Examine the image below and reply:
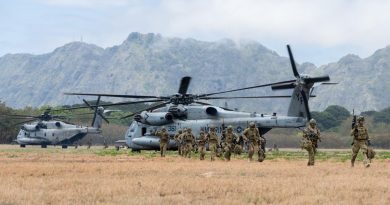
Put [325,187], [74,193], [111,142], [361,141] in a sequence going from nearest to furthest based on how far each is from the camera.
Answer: [74,193]
[325,187]
[361,141]
[111,142]

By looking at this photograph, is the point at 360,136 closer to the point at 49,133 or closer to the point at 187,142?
the point at 187,142

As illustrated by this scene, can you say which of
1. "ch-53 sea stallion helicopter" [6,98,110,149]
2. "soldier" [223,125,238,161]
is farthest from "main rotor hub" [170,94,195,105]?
"ch-53 sea stallion helicopter" [6,98,110,149]

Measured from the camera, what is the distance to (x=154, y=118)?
153 ft

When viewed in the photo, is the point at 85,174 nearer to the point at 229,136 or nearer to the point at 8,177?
the point at 8,177

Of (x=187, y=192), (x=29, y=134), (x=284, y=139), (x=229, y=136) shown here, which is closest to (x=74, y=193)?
(x=187, y=192)

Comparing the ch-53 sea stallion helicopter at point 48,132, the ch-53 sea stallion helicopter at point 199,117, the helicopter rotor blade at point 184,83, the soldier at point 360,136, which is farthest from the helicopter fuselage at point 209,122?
the ch-53 sea stallion helicopter at point 48,132

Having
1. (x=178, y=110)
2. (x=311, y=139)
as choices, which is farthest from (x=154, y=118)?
(x=311, y=139)

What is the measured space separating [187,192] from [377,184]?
474 centimetres

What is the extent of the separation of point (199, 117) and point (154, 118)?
3.28m

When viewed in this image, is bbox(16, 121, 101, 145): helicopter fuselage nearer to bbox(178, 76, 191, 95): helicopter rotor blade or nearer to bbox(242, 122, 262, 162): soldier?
bbox(178, 76, 191, 95): helicopter rotor blade

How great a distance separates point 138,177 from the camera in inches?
712

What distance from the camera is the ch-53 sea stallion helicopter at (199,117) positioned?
139 ft

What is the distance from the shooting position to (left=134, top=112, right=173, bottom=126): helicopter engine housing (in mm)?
46272

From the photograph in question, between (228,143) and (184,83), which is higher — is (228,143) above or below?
below
